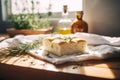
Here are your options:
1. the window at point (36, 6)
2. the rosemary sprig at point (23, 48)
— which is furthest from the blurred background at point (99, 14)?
the rosemary sprig at point (23, 48)

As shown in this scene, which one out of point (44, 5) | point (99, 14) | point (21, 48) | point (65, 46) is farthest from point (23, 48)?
point (44, 5)

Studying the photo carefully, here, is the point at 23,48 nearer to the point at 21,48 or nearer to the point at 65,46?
the point at 21,48

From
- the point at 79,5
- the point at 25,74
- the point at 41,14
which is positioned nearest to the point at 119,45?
the point at 25,74

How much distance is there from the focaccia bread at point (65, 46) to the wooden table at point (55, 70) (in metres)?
0.08

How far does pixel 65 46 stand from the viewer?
2.59 ft

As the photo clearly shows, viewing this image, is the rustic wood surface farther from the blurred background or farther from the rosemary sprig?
the blurred background

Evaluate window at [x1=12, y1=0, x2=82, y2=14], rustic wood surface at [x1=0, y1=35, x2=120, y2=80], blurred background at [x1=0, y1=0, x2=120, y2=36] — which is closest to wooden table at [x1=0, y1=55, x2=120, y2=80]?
rustic wood surface at [x1=0, y1=35, x2=120, y2=80]

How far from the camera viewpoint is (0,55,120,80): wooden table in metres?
0.61

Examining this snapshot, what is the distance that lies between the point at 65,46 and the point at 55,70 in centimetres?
16

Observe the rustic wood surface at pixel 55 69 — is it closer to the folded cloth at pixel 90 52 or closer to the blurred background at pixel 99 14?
the folded cloth at pixel 90 52

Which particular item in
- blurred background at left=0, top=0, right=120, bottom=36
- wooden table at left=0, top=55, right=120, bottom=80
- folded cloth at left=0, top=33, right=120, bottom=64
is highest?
blurred background at left=0, top=0, right=120, bottom=36

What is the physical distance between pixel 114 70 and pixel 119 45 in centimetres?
32

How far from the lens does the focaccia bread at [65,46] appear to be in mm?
780

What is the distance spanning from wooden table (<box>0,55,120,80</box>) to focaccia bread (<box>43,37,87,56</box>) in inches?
3.0
